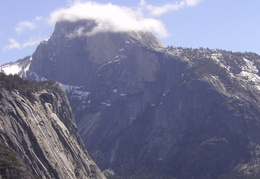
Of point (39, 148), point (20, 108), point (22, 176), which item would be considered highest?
point (20, 108)

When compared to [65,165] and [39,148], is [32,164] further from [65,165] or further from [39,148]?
[65,165]

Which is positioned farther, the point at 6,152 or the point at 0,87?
the point at 0,87

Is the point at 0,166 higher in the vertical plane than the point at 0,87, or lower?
lower

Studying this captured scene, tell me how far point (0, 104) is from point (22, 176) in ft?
160

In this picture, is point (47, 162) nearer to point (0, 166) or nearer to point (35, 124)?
point (35, 124)

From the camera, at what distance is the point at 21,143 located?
181 meters

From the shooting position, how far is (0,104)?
625ft

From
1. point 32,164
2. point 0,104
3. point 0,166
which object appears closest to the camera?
point 0,166

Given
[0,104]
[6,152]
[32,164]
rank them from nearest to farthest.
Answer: [6,152] < [32,164] < [0,104]

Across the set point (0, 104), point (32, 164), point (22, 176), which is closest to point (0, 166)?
point (22, 176)

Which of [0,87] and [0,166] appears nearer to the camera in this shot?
[0,166]

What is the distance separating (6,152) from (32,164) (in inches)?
920

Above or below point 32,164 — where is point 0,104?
above

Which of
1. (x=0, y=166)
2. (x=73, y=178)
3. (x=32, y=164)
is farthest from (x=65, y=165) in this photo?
(x=0, y=166)
